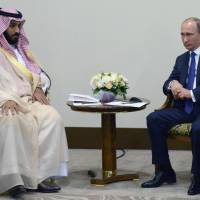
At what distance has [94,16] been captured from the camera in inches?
242

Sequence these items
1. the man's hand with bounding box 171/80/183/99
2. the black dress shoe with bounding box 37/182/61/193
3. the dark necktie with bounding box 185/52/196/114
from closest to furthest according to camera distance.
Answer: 1. the black dress shoe with bounding box 37/182/61/193
2. the man's hand with bounding box 171/80/183/99
3. the dark necktie with bounding box 185/52/196/114

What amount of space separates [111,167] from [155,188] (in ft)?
1.45

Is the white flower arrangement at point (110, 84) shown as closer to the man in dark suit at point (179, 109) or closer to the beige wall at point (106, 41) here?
the man in dark suit at point (179, 109)

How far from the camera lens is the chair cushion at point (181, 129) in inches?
182

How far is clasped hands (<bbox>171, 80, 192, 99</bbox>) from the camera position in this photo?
184 inches

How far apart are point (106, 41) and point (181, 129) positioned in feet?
6.03

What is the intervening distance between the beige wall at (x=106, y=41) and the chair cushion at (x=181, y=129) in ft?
4.81

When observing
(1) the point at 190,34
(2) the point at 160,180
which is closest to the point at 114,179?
(2) the point at 160,180

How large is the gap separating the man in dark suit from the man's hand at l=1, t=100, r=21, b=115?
110cm

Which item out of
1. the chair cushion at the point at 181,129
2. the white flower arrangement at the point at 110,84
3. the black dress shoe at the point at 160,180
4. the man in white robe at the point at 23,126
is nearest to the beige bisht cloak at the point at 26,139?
the man in white robe at the point at 23,126

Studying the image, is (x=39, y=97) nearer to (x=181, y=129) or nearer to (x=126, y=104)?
(x=126, y=104)

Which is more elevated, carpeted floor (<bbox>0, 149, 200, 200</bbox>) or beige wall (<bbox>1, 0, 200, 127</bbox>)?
beige wall (<bbox>1, 0, 200, 127</bbox>)

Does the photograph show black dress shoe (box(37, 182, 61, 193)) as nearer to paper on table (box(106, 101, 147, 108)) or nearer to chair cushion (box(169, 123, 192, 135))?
paper on table (box(106, 101, 147, 108))

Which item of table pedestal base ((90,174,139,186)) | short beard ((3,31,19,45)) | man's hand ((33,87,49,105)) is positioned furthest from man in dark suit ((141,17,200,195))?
short beard ((3,31,19,45))
